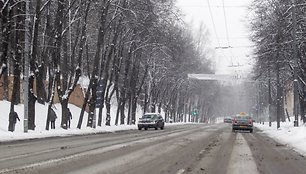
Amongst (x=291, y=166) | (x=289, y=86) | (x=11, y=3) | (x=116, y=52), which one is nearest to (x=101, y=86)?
(x=116, y=52)

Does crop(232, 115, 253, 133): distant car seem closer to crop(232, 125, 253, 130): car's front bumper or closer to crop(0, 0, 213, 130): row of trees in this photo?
crop(232, 125, 253, 130): car's front bumper

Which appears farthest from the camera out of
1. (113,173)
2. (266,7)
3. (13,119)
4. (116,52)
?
(116,52)

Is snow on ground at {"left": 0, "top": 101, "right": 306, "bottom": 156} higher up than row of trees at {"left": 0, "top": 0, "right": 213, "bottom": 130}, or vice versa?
row of trees at {"left": 0, "top": 0, "right": 213, "bottom": 130}

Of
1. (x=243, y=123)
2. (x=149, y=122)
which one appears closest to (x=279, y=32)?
(x=243, y=123)

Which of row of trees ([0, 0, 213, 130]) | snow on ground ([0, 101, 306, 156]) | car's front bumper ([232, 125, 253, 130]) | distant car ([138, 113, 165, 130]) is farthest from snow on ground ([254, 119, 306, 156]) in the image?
distant car ([138, 113, 165, 130])

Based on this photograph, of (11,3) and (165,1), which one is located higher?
(165,1)

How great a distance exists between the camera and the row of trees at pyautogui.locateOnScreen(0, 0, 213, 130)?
1228 inches

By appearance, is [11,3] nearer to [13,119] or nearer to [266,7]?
[13,119]

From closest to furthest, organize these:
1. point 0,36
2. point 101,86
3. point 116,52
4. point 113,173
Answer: point 113,173, point 0,36, point 101,86, point 116,52

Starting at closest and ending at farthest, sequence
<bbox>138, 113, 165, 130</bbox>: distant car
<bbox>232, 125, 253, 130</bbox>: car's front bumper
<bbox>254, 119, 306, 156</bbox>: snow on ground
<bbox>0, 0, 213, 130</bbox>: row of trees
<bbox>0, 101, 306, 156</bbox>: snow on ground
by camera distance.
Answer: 1. <bbox>254, 119, 306, 156</bbox>: snow on ground
2. <bbox>0, 101, 306, 156</bbox>: snow on ground
3. <bbox>0, 0, 213, 130</bbox>: row of trees
4. <bbox>232, 125, 253, 130</bbox>: car's front bumper
5. <bbox>138, 113, 165, 130</bbox>: distant car

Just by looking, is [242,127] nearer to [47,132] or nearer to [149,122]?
[149,122]

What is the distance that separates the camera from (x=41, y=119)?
46.5 meters

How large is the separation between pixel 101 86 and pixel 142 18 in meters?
7.97

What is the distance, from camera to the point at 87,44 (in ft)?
147
